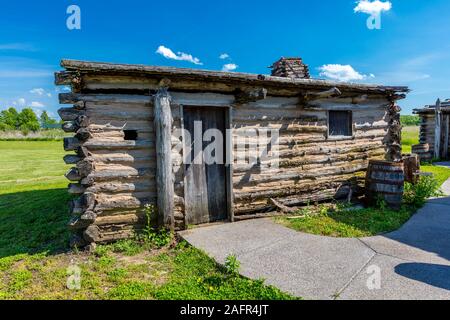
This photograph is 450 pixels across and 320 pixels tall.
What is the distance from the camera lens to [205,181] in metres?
6.34

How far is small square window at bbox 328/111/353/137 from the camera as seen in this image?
8.02 meters

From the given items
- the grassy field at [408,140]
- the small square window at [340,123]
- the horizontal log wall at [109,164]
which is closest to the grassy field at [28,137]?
the grassy field at [408,140]

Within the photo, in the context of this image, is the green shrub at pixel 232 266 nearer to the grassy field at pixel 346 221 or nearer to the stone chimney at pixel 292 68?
the grassy field at pixel 346 221

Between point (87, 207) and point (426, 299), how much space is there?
16.5ft

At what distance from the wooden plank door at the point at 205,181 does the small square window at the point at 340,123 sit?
3.29m

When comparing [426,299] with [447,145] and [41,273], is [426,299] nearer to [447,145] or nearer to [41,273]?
[41,273]

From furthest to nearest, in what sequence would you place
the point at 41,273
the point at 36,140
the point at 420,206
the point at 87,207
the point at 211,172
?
the point at 36,140 → the point at 420,206 → the point at 211,172 → the point at 87,207 → the point at 41,273

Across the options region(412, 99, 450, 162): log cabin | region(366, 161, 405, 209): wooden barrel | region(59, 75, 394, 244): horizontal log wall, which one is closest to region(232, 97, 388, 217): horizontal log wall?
region(59, 75, 394, 244): horizontal log wall

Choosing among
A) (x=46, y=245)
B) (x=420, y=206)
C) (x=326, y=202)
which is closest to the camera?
(x=46, y=245)

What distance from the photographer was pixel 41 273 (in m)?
4.40

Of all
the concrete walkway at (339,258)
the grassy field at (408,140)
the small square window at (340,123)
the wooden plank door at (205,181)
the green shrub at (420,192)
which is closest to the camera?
the concrete walkway at (339,258)

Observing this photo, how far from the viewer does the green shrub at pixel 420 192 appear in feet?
24.3

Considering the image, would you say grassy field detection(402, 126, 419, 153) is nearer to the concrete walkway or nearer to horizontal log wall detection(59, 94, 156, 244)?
the concrete walkway

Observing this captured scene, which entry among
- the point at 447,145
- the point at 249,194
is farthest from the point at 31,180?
the point at 447,145
